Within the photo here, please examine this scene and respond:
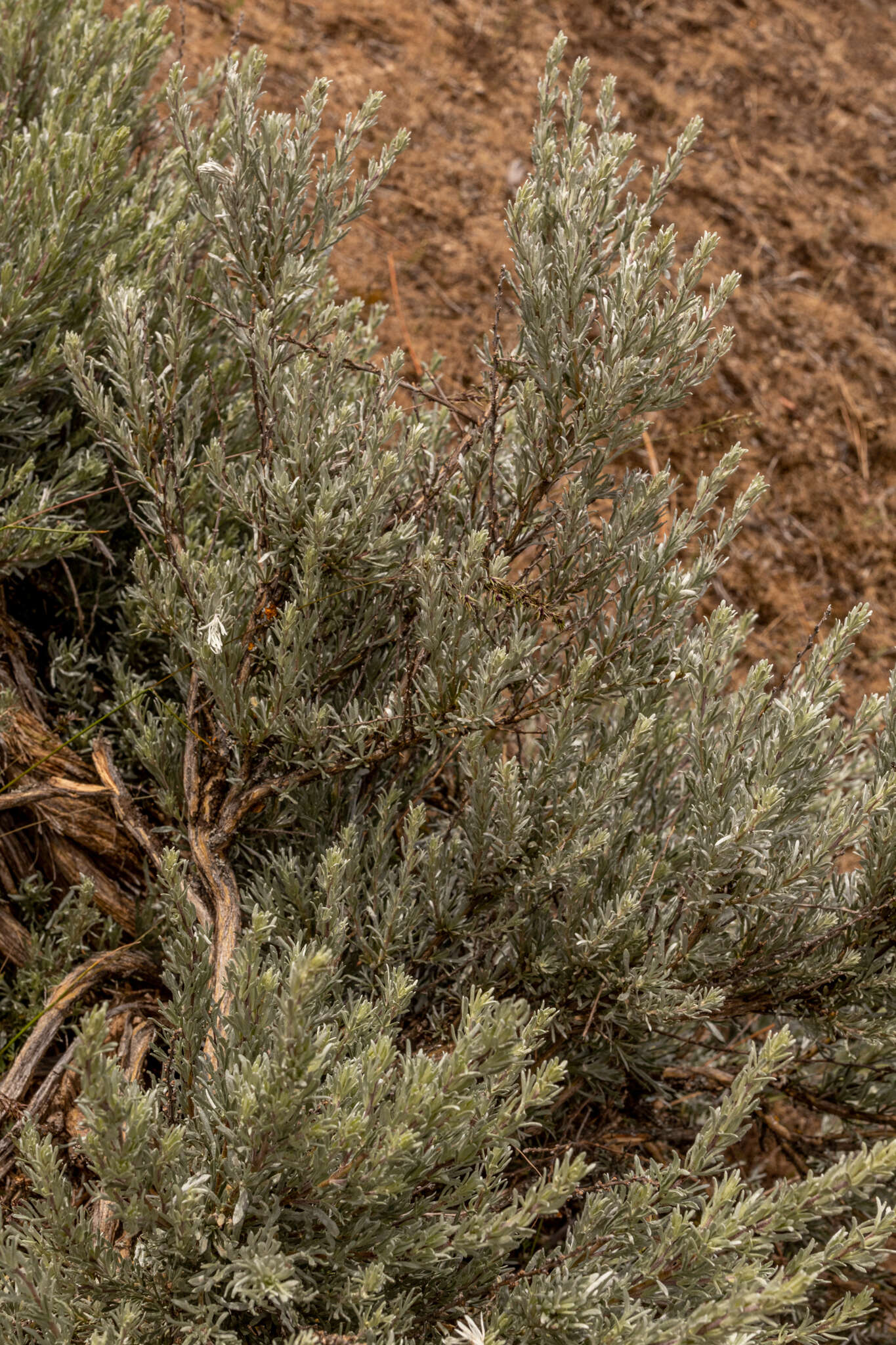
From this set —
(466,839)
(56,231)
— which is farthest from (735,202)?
(466,839)

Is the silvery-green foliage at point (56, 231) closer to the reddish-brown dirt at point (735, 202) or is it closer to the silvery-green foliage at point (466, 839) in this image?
the silvery-green foliage at point (466, 839)

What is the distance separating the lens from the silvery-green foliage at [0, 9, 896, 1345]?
153cm

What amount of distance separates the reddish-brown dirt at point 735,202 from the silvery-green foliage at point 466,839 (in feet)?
7.40

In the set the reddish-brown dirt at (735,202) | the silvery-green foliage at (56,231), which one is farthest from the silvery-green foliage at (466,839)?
the reddish-brown dirt at (735,202)

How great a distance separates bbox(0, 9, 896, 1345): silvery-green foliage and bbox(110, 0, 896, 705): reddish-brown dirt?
225 centimetres

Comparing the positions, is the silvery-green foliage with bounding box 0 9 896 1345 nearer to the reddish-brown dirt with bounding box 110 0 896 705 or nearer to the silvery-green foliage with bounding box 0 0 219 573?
the silvery-green foliage with bounding box 0 0 219 573

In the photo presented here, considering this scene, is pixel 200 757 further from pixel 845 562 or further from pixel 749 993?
pixel 845 562

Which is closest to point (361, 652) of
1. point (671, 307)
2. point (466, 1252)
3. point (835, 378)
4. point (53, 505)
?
point (53, 505)

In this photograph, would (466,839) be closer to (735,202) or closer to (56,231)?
(56,231)

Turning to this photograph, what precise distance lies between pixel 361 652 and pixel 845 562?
10.6 feet

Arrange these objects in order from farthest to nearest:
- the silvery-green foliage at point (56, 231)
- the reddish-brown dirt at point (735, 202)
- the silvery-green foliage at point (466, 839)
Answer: the reddish-brown dirt at point (735, 202) → the silvery-green foliage at point (56, 231) → the silvery-green foliage at point (466, 839)

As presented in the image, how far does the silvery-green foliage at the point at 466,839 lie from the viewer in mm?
1528

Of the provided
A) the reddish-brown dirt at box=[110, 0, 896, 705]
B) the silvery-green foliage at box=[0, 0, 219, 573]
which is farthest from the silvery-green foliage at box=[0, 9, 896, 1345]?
the reddish-brown dirt at box=[110, 0, 896, 705]

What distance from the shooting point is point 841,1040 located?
235cm
